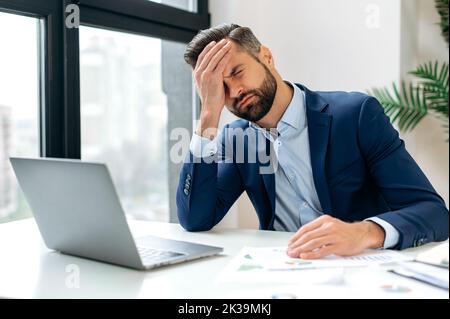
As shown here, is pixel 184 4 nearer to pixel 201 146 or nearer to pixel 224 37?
pixel 224 37

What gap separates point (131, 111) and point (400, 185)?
1.47 metres

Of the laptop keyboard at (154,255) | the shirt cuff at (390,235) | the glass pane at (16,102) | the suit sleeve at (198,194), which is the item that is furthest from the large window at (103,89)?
the shirt cuff at (390,235)

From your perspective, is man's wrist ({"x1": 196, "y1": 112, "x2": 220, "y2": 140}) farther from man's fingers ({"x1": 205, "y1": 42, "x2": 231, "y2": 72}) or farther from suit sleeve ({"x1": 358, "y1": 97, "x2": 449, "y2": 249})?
suit sleeve ({"x1": 358, "y1": 97, "x2": 449, "y2": 249})

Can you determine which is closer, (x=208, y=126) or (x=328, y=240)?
(x=328, y=240)

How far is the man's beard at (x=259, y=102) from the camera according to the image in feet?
5.40

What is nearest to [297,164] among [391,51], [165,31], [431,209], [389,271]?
[431,209]

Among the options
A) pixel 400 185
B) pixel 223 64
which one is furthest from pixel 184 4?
pixel 400 185

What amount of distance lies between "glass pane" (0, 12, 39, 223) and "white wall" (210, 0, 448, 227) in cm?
113

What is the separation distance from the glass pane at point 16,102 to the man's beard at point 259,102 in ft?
2.42

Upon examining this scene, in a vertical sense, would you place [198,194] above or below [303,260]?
above

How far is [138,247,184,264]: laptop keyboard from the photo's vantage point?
44.5 inches

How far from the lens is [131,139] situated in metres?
2.59

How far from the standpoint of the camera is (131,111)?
101 inches

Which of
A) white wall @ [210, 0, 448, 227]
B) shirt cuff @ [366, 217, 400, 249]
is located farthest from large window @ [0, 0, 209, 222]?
shirt cuff @ [366, 217, 400, 249]
